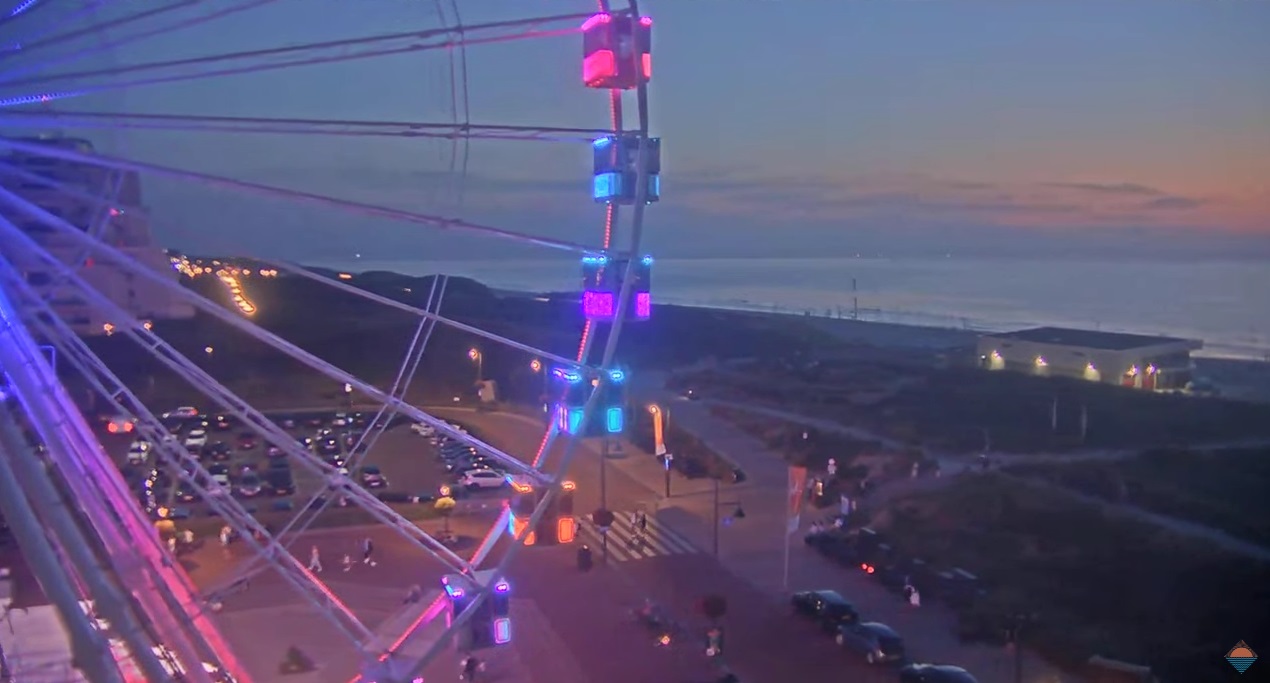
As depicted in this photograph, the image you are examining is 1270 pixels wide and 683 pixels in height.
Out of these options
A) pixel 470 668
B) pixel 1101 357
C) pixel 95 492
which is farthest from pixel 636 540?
pixel 1101 357

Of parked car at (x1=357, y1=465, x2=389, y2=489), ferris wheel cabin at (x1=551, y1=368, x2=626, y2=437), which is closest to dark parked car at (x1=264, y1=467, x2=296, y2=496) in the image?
parked car at (x1=357, y1=465, x2=389, y2=489)

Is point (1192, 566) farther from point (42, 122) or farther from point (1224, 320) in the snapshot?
point (1224, 320)

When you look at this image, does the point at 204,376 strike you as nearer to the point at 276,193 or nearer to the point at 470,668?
the point at 276,193

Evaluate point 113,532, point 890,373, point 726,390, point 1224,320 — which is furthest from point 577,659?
point 1224,320

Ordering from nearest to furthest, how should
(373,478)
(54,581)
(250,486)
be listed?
(54,581)
(250,486)
(373,478)

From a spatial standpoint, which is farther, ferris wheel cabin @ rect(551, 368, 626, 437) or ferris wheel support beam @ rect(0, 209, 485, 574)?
ferris wheel cabin @ rect(551, 368, 626, 437)

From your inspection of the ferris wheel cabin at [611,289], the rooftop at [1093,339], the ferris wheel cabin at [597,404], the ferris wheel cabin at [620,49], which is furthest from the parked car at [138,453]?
the rooftop at [1093,339]

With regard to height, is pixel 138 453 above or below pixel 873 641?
above

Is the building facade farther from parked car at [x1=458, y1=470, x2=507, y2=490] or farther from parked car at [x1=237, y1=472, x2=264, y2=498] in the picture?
parked car at [x1=237, y1=472, x2=264, y2=498]
